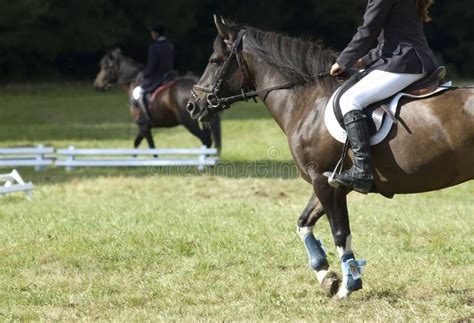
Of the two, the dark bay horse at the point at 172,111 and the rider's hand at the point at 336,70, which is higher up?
the rider's hand at the point at 336,70

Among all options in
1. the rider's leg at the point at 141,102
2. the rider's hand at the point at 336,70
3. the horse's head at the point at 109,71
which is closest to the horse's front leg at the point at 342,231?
the rider's hand at the point at 336,70

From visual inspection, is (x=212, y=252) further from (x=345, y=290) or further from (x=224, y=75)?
(x=345, y=290)

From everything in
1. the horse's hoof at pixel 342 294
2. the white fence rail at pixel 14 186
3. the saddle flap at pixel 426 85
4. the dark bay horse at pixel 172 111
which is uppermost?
the saddle flap at pixel 426 85

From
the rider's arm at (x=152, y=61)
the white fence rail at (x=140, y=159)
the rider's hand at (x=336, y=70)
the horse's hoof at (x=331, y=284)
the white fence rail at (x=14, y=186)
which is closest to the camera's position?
the rider's hand at (x=336, y=70)

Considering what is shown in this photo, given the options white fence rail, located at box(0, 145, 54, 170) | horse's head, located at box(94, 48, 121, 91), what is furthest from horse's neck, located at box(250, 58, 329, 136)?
horse's head, located at box(94, 48, 121, 91)

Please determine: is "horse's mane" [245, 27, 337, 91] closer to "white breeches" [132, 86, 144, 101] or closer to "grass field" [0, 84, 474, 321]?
"grass field" [0, 84, 474, 321]

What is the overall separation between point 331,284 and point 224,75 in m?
1.97

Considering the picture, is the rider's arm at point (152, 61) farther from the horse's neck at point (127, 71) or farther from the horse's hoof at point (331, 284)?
the horse's hoof at point (331, 284)

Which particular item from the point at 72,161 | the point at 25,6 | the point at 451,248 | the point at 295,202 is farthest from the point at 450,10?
the point at 451,248

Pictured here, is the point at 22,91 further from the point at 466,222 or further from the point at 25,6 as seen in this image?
the point at 466,222

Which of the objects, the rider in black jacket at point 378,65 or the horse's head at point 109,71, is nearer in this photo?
the rider in black jacket at point 378,65

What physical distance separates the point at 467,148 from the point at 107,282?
3212 millimetres

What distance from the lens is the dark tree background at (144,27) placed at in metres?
41.5

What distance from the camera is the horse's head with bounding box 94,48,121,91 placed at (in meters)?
20.2
